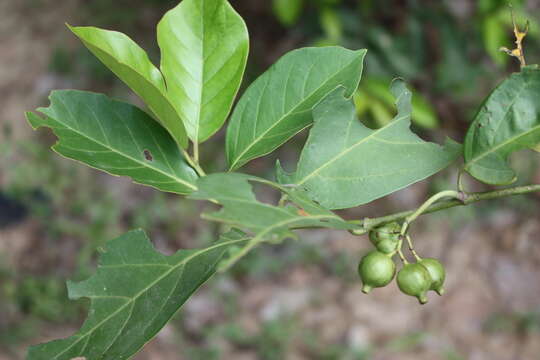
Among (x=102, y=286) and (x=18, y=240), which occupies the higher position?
(x=102, y=286)

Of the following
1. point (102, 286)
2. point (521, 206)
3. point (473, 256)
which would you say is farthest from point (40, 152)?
point (102, 286)

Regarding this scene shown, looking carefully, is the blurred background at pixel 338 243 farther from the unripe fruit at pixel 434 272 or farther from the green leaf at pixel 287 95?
the unripe fruit at pixel 434 272

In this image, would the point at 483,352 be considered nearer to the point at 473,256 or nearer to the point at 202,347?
the point at 473,256

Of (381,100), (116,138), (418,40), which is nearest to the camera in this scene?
(116,138)

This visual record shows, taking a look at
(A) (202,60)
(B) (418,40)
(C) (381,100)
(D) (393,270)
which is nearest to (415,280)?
(D) (393,270)

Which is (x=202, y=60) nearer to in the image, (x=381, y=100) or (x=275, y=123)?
(x=275, y=123)

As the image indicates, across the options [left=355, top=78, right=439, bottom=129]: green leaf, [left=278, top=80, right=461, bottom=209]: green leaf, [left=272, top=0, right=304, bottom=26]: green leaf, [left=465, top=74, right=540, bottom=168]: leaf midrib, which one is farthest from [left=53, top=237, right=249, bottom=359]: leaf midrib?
[left=272, top=0, right=304, bottom=26]: green leaf
